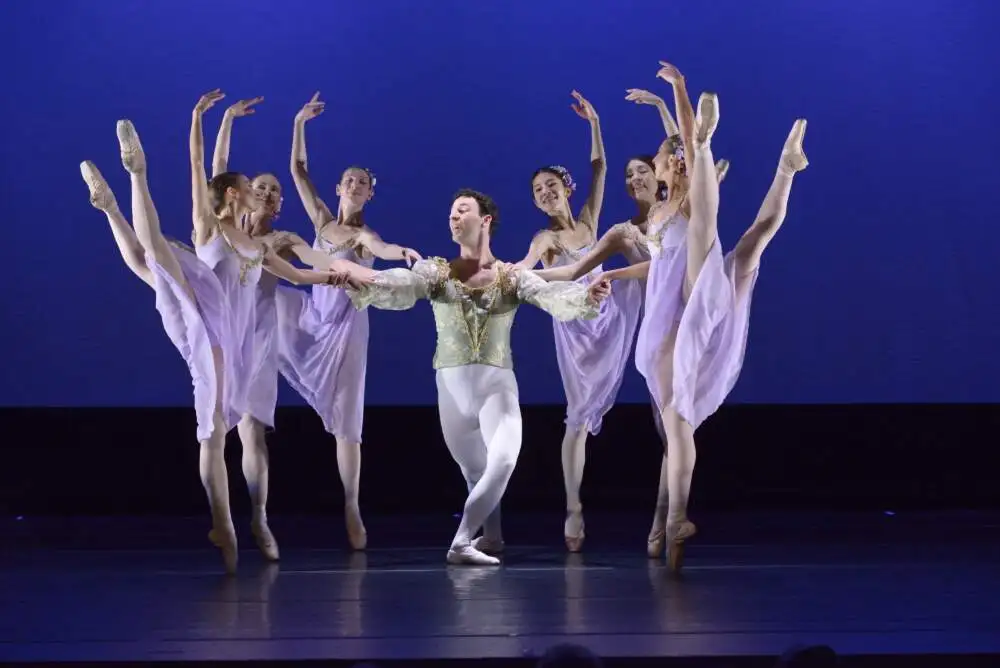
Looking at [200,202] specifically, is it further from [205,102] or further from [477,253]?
[477,253]

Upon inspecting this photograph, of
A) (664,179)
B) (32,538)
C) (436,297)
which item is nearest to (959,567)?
(664,179)

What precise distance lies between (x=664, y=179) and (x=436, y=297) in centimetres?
90

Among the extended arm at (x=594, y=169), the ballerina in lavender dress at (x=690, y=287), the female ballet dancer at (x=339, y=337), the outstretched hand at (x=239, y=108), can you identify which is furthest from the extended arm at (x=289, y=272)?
the extended arm at (x=594, y=169)

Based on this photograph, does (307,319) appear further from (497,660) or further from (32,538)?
(497,660)

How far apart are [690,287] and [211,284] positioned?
1587mm

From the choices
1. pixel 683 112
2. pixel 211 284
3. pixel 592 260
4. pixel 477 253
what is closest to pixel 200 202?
pixel 211 284

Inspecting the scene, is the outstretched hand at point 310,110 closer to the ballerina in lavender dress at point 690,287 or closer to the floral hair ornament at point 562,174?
the floral hair ornament at point 562,174

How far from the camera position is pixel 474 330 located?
453cm

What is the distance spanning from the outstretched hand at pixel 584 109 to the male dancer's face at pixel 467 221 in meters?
1.15

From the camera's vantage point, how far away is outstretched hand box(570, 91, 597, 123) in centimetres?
553

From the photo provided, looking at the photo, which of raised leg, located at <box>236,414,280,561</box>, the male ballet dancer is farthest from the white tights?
raised leg, located at <box>236,414,280,561</box>

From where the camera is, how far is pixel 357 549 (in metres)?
4.92

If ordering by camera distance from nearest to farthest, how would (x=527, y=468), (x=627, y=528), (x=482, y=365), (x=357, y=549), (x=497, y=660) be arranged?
1. (x=497, y=660)
2. (x=482, y=365)
3. (x=357, y=549)
4. (x=627, y=528)
5. (x=527, y=468)

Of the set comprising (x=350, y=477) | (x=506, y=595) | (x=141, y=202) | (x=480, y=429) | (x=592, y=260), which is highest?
(x=141, y=202)
